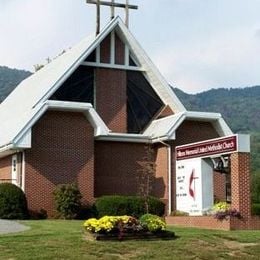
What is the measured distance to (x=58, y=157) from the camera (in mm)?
31734

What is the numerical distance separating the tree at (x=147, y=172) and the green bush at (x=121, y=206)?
317cm

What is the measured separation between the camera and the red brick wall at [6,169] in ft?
111

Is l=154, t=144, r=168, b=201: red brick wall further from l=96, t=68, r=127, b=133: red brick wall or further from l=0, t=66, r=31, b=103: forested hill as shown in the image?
l=0, t=66, r=31, b=103: forested hill

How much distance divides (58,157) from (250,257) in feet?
52.3

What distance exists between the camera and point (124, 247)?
17.4 meters

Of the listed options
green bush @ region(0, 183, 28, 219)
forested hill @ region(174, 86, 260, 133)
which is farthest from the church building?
forested hill @ region(174, 86, 260, 133)

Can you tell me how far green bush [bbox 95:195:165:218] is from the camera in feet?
98.3

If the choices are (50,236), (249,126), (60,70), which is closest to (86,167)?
(60,70)

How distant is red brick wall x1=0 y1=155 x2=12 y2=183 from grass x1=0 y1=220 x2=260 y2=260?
14361 mm

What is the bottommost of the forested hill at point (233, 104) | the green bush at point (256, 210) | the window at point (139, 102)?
the green bush at point (256, 210)

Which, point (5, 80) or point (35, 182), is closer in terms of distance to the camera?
point (35, 182)

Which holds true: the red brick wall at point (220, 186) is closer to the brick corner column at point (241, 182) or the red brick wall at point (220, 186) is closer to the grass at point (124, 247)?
the brick corner column at point (241, 182)

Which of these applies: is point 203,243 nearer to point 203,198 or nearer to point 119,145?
point 203,198

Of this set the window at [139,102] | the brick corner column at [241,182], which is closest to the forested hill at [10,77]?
the window at [139,102]
